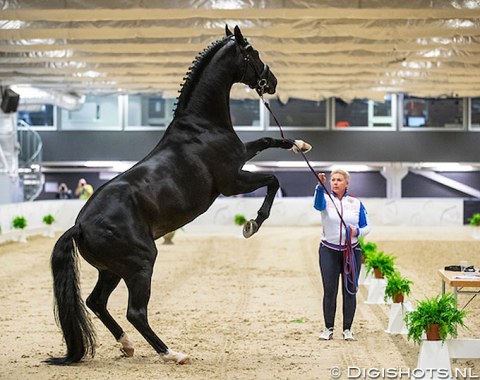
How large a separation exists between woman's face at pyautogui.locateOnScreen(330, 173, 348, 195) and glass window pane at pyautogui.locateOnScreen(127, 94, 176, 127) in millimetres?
22935

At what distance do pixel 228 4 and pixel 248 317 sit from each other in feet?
17.0

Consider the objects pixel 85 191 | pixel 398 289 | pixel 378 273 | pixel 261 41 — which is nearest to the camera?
pixel 398 289

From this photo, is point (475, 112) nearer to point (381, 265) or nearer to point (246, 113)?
point (246, 113)

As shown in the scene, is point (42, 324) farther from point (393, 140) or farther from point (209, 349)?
point (393, 140)

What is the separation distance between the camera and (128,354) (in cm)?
658

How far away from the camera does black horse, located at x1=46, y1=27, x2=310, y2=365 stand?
20.1 ft

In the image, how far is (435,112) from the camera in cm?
3017

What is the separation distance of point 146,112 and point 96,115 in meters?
1.73

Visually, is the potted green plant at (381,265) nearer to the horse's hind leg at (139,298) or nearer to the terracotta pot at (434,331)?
the terracotta pot at (434,331)

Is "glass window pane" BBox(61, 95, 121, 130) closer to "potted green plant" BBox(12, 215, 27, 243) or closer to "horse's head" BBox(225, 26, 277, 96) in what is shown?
"potted green plant" BBox(12, 215, 27, 243)

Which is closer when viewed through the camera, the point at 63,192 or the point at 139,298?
the point at 139,298

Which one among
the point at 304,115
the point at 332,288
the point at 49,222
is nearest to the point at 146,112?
the point at 304,115

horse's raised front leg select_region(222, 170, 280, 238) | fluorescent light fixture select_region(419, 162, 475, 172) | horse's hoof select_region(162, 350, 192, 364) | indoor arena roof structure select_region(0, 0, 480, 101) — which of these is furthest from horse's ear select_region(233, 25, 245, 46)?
fluorescent light fixture select_region(419, 162, 475, 172)

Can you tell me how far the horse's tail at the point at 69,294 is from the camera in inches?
241
